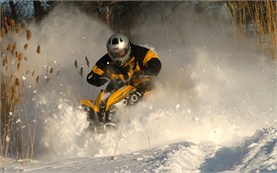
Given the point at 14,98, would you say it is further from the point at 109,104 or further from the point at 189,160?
the point at 189,160

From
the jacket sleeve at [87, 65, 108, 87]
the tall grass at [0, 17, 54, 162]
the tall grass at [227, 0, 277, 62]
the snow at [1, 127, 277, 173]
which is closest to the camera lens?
the snow at [1, 127, 277, 173]

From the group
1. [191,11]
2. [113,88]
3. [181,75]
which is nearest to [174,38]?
[191,11]

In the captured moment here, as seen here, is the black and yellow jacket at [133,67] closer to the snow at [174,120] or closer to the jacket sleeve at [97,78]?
the jacket sleeve at [97,78]

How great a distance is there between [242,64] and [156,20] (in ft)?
20.9

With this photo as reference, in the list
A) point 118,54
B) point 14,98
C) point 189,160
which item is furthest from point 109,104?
point 189,160

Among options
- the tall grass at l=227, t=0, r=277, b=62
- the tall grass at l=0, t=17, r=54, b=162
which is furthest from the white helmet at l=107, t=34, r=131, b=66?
the tall grass at l=227, t=0, r=277, b=62

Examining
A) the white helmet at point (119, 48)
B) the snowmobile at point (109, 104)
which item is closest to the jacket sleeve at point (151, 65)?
the snowmobile at point (109, 104)

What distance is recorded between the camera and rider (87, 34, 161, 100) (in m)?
6.42

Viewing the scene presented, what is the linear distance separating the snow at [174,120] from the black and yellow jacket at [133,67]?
0.32m

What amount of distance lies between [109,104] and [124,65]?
75cm

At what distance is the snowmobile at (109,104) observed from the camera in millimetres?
6031

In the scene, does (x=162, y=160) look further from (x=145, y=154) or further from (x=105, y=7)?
(x=105, y=7)

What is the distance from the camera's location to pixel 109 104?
20.1 feet

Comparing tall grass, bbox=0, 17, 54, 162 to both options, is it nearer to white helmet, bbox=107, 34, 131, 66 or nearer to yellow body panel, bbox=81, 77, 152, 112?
yellow body panel, bbox=81, 77, 152, 112
